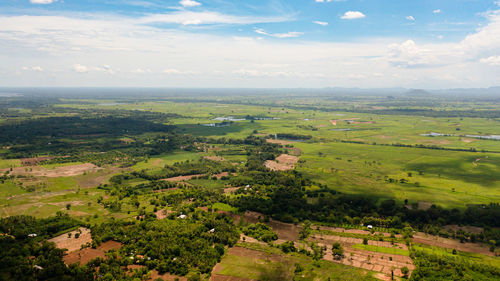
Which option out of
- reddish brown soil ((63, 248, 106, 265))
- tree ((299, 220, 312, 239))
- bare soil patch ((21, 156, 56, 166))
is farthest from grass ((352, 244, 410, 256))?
bare soil patch ((21, 156, 56, 166))

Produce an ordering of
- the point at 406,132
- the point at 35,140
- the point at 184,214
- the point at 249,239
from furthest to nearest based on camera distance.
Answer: the point at 406,132, the point at 35,140, the point at 184,214, the point at 249,239

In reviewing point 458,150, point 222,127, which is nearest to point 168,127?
point 222,127

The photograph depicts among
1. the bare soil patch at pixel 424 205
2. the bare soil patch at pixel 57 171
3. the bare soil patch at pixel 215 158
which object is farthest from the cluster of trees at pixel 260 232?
the bare soil patch at pixel 57 171

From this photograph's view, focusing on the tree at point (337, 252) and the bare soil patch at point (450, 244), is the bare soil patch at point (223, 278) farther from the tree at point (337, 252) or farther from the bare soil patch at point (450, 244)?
the bare soil patch at point (450, 244)

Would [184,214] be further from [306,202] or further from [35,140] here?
[35,140]

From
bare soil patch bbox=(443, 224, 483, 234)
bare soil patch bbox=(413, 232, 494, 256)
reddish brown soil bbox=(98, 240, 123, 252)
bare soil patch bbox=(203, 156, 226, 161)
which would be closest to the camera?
reddish brown soil bbox=(98, 240, 123, 252)

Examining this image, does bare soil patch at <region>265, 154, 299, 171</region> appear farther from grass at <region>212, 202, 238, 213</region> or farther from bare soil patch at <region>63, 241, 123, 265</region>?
bare soil patch at <region>63, 241, 123, 265</region>

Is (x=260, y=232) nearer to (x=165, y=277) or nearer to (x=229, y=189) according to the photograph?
(x=165, y=277)
